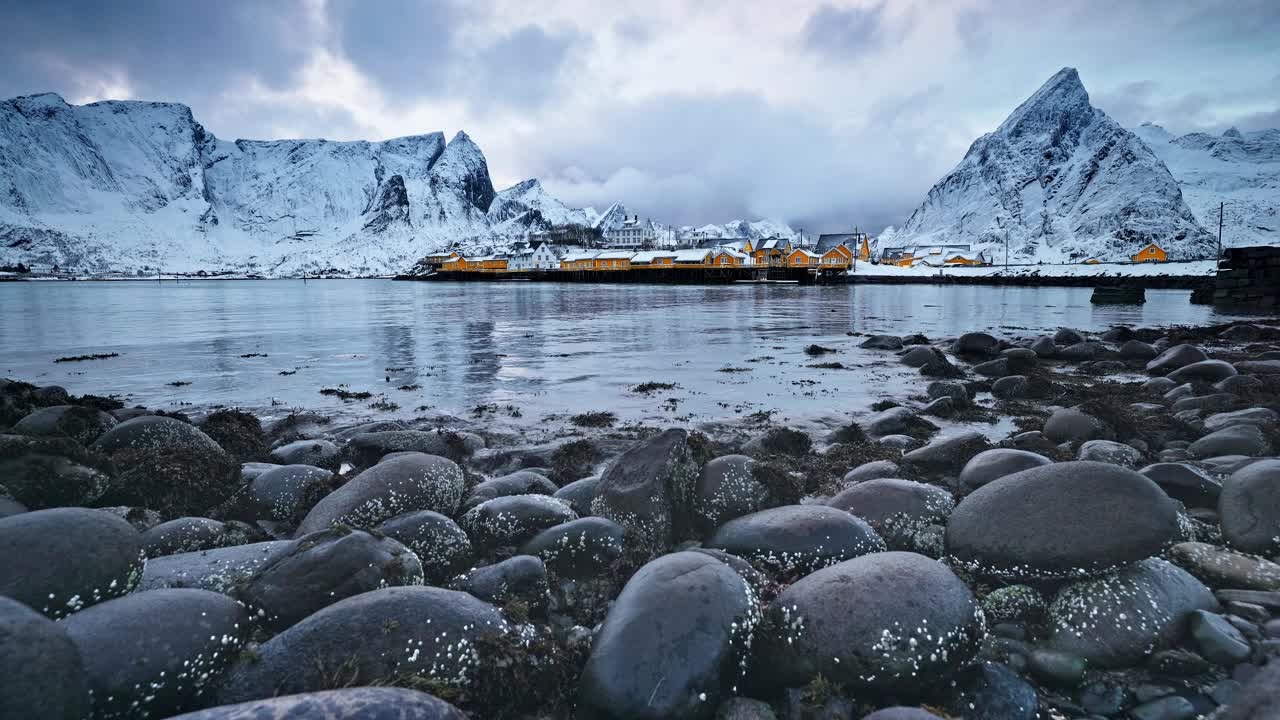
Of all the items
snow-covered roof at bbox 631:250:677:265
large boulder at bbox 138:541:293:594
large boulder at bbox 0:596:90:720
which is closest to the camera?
large boulder at bbox 0:596:90:720

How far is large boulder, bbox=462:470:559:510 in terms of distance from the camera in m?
5.29

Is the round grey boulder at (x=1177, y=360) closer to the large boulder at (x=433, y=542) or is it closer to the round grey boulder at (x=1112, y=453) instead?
the round grey boulder at (x=1112, y=453)

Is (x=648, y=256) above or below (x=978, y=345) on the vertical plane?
above

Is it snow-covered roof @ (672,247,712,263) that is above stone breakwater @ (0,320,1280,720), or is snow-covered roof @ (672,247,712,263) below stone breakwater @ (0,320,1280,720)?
above

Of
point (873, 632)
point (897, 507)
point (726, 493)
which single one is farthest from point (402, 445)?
point (873, 632)

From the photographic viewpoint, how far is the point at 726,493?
4793 mm

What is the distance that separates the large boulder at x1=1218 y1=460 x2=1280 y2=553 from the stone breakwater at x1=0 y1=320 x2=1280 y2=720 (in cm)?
1

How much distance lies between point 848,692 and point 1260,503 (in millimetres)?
3425

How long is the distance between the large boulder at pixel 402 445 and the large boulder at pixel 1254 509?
692 cm

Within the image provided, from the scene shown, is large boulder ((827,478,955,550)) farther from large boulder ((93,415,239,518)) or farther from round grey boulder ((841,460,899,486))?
large boulder ((93,415,239,518))

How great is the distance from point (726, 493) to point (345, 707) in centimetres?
324

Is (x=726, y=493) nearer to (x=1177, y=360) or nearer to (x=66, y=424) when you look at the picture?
(x=66, y=424)

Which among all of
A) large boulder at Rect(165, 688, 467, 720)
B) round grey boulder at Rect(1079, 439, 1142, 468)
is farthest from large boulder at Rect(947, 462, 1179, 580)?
large boulder at Rect(165, 688, 467, 720)

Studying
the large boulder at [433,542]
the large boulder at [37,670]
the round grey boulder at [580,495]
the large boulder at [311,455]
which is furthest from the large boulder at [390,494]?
the large boulder at [311,455]
